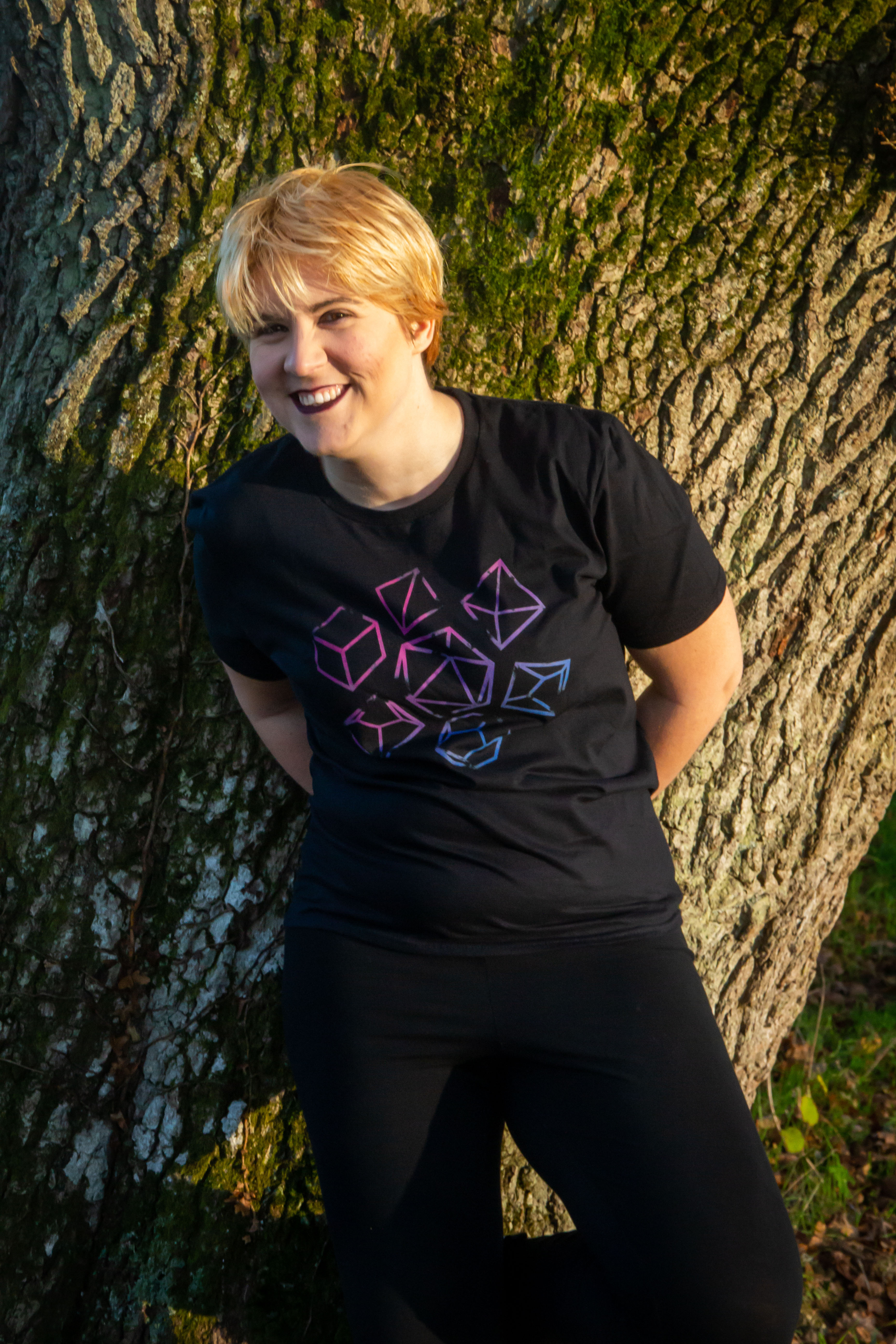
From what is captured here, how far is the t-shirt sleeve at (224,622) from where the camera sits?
2.15m

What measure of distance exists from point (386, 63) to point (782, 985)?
2683 mm

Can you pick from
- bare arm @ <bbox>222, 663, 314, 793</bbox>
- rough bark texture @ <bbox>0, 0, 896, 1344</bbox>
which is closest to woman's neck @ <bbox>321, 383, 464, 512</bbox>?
rough bark texture @ <bbox>0, 0, 896, 1344</bbox>

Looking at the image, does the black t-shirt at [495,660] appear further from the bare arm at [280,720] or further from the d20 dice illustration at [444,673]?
the bare arm at [280,720]

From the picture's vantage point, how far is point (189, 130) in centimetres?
235

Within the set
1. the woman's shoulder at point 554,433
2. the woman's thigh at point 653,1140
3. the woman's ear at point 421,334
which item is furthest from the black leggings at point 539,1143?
the woman's ear at point 421,334

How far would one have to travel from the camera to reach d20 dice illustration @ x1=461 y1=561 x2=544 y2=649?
1941 mm

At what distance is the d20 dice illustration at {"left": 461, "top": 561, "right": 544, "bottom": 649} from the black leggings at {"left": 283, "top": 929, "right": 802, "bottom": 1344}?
67cm

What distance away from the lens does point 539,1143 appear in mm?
1961

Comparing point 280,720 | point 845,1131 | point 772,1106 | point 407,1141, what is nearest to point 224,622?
point 280,720

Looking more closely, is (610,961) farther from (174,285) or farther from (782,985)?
(174,285)

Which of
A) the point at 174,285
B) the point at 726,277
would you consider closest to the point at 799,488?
the point at 726,277

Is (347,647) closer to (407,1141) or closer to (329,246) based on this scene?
(329,246)

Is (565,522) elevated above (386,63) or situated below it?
below

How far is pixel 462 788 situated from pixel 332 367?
88cm
